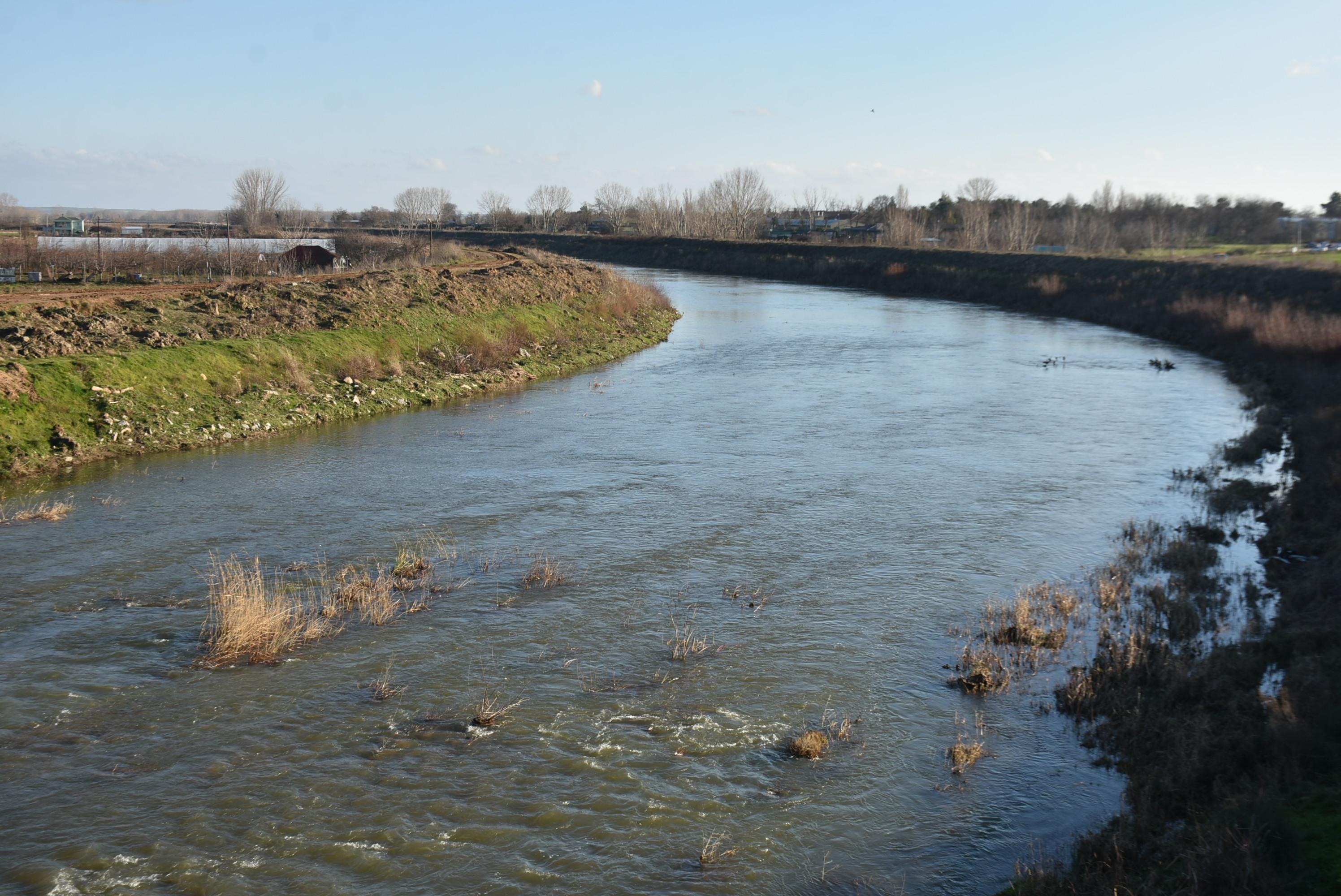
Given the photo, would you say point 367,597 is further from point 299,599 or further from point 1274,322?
point 1274,322

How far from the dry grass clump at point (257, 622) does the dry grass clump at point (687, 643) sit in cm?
390

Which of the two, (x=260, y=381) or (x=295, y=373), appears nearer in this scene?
(x=260, y=381)

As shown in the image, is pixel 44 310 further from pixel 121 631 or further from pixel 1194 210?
pixel 1194 210

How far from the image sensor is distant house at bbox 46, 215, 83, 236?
2618 inches

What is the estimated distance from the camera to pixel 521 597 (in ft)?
40.8

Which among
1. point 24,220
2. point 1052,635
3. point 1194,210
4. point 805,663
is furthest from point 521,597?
point 1194,210

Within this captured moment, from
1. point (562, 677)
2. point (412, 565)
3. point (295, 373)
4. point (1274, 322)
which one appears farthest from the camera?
point (1274, 322)

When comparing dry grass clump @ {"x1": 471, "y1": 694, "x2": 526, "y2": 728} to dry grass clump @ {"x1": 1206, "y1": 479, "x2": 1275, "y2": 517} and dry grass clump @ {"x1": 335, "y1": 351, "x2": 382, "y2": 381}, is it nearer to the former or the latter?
dry grass clump @ {"x1": 1206, "y1": 479, "x2": 1275, "y2": 517}

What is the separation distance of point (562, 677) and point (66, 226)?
256 feet

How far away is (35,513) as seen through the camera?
48.8 feet

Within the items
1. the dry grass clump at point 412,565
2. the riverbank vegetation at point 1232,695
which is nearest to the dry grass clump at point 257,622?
the dry grass clump at point 412,565

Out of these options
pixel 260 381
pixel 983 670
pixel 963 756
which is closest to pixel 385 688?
pixel 963 756

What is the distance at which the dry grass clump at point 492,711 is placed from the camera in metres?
9.27

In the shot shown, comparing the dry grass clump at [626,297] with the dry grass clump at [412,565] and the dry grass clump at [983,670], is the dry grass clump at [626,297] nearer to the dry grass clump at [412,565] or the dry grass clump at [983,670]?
the dry grass clump at [412,565]
